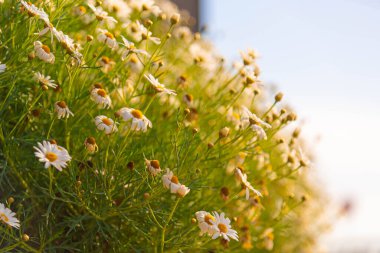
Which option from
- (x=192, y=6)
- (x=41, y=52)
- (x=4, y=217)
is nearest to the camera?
(x=4, y=217)

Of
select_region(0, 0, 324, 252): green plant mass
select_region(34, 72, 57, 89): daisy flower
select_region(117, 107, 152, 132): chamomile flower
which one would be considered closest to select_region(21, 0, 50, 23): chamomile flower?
select_region(0, 0, 324, 252): green plant mass

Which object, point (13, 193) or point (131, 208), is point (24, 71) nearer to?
point (13, 193)

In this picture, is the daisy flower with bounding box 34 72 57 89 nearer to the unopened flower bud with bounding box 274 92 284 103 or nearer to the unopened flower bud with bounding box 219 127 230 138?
the unopened flower bud with bounding box 219 127 230 138

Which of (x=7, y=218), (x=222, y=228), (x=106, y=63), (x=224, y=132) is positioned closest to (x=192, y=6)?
(x=106, y=63)

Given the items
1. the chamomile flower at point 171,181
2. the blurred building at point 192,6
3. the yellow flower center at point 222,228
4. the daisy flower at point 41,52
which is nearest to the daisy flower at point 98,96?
the daisy flower at point 41,52

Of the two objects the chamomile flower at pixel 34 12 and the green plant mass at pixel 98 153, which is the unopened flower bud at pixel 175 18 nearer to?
the green plant mass at pixel 98 153

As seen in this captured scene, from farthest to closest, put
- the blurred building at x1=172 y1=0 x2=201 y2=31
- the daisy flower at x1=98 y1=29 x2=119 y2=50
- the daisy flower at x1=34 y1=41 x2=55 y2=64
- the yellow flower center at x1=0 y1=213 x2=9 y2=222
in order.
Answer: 1. the blurred building at x1=172 y1=0 x2=201 y2=31
2. the daisy flower at x1=98 y1=29 x2=119 y2=50
3. the daisy flower at x1=34 y1=41 x2=55 y2=64
4. the yellow flower center at x1=0 y1=213 x2=9 y2=222

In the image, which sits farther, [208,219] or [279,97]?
[279,97]

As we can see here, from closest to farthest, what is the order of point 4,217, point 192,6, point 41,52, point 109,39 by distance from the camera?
point 4,217 < point 41,52 < point 109,39 < point 192,6

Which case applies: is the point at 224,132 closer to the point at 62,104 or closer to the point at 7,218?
the point at 62,104

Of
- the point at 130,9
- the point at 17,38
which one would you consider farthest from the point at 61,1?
the point at 130,9

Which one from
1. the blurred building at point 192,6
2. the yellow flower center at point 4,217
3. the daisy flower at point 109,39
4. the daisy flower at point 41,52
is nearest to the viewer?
the yellow flower center at point 4,217

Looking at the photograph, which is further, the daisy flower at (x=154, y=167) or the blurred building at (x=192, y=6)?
the blurred building at (x=192, y=6)
